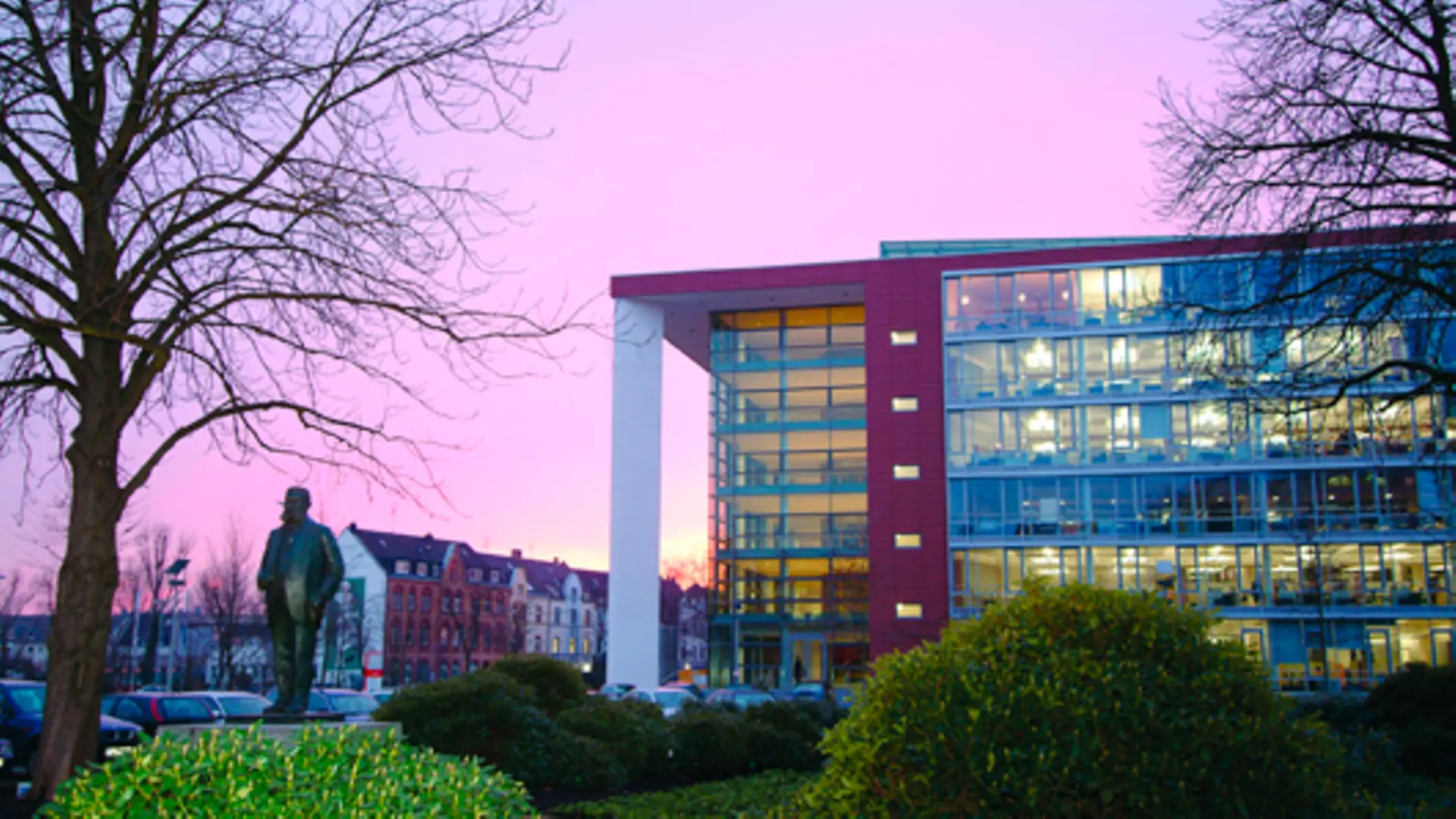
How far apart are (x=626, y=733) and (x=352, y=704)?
1486 centimetres

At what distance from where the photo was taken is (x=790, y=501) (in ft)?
195

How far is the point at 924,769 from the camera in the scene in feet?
20.4

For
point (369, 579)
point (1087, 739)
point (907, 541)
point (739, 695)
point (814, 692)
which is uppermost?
point (907, 541)

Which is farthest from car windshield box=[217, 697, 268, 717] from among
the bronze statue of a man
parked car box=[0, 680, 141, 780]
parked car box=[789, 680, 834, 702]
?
parked car box=[789, 680, 834, 702]

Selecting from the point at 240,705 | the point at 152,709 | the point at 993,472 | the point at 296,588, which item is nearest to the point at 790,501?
the point at 993,472

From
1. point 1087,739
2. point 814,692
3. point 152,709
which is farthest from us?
point 814,692

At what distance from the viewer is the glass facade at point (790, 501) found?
5788cm

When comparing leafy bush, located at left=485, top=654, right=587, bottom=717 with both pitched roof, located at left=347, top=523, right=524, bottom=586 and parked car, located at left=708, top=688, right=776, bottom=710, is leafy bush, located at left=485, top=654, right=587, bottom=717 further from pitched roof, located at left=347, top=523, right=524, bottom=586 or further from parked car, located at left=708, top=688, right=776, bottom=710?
pitched roof, located at left=347, top=523, right=524, bottom=586

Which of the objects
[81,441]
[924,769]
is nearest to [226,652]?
[81,441]

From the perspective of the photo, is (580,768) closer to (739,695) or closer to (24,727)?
(24,727)

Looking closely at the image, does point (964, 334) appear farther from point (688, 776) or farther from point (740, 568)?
point (688, 776)

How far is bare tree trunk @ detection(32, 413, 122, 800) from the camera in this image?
10.7 m

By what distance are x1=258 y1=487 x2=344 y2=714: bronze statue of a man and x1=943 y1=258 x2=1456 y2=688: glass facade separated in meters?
38.4

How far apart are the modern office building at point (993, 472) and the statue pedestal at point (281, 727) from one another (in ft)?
117
